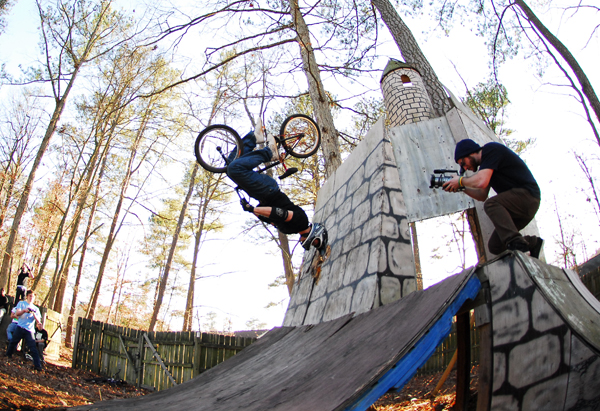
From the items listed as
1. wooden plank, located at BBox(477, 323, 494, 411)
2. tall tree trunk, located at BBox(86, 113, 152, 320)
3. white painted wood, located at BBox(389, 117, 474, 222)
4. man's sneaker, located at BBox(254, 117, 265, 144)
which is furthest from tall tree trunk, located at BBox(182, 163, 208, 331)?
wooden plank, located at BBox(477, 323, 494, 411)

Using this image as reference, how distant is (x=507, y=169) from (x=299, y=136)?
3.68 meters

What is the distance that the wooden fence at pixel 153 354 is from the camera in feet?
27.1

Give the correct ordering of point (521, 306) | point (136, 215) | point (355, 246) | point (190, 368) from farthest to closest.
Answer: point (136, 215)
point (190, 368)
point (355, 246)
point (521, 306)

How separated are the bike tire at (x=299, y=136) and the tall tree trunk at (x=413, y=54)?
2.17 meters

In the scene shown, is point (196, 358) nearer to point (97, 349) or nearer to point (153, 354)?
point (153, 354)

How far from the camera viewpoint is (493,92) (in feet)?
42.7

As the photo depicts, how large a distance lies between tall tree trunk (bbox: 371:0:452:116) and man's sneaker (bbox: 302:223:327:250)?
3.10 m

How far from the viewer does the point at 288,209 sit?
16.8 feet

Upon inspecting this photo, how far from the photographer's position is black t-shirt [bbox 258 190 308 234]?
5074 millimetres

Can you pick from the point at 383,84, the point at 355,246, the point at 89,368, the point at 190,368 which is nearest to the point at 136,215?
the point at 89,368

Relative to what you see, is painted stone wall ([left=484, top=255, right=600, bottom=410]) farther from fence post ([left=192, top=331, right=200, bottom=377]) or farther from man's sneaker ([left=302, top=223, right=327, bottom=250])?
fence post ([left=192, top=331, right=200, bottom=377])

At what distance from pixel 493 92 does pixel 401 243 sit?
37.4 feet

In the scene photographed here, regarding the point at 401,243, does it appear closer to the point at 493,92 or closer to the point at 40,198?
the point at 493,92

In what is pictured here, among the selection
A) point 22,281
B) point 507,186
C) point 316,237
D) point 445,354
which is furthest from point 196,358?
point 507,186
